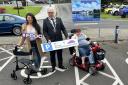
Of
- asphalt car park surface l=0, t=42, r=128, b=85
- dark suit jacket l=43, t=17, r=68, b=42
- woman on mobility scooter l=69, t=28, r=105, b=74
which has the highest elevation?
dark suit jacket l=43, t=17, r=68, b=42

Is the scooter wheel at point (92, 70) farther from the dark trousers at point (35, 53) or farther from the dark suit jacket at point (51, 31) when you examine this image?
the dark trousers at point (35, 53)

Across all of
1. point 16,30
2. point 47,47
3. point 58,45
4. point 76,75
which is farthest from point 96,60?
point 16,30

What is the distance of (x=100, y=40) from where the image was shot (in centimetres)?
1792

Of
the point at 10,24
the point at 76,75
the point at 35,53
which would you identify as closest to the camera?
the point at 35,53

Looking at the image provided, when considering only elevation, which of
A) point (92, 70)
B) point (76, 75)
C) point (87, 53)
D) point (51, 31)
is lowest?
point (76, 75)

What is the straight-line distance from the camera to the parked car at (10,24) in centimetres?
2198

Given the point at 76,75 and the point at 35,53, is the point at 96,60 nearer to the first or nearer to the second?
the point at 76,75

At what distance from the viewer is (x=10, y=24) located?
22109 millimetres

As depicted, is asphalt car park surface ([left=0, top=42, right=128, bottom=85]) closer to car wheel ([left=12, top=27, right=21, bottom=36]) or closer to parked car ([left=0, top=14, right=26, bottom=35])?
car wheel ([left=12, top=27, right=21, bottom=36])

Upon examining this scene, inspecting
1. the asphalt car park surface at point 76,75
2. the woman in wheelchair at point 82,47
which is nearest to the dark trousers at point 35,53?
the asphalt car park surface at point 76,75

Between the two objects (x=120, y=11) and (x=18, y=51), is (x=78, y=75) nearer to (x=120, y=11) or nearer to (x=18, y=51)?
(x=18, y=51)

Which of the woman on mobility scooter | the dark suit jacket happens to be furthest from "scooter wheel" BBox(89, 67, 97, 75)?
the dark suit jacket

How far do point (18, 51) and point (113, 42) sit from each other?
308 inches

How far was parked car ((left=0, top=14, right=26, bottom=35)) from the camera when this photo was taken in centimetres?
2198
